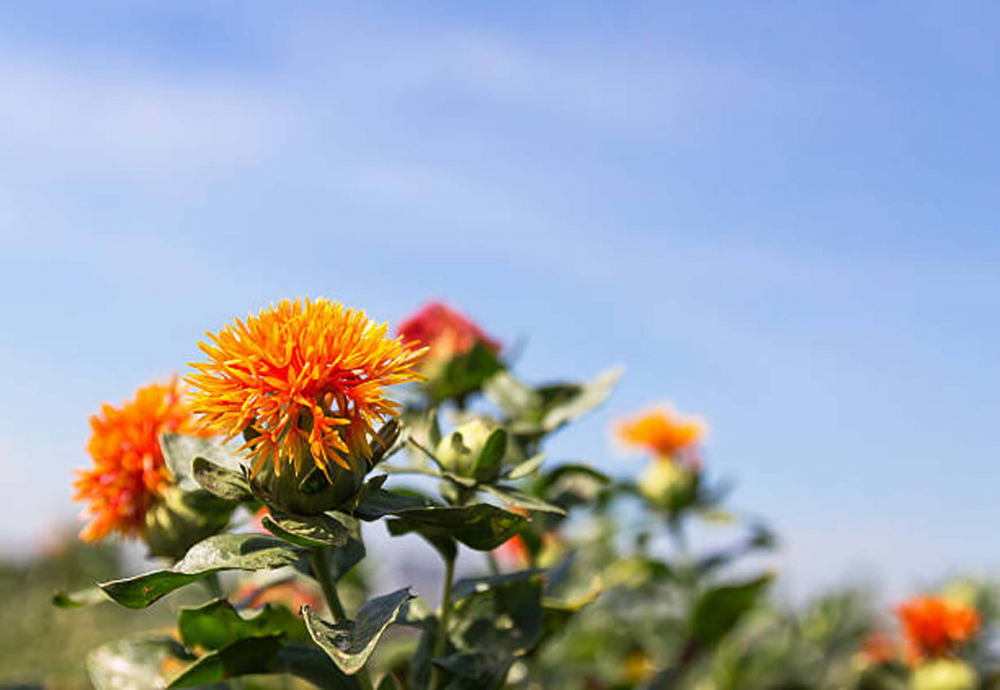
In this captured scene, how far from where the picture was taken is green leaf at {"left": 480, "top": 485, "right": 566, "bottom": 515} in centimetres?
108

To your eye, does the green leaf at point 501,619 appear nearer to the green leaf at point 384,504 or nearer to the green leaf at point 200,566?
the green leaf at point 384,504

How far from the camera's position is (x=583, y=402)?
1.61 m

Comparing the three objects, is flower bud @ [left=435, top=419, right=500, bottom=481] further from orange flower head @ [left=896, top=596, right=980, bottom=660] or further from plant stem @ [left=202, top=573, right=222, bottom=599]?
orange flower head @ [left=896, top=596, right=980, bottom=660]

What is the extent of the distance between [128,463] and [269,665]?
12.8 inches

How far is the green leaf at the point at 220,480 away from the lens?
1002 mm

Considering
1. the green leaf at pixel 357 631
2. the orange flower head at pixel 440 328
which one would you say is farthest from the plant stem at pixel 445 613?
the orange flower head at pixel 440 328

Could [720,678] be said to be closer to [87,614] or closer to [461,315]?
[461,315]

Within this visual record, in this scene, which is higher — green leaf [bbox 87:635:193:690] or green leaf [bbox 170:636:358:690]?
green leaf [bbox 170:636:358:690]

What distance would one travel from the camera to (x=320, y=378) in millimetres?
929

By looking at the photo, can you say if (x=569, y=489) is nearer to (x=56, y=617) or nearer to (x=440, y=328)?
(x=440, y=328)

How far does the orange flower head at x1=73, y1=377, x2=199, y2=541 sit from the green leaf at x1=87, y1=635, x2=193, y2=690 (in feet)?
0.48

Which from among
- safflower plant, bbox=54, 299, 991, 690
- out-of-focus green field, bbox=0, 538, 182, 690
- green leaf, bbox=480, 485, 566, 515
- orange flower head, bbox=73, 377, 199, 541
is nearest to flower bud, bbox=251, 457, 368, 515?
safflower plant, bbox=54, 299, 991, 690

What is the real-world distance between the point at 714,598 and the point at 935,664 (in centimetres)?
98

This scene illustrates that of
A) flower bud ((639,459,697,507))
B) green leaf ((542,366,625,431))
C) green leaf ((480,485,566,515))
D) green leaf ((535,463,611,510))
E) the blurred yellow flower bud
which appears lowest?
green leaf ((480,485,566,515))
